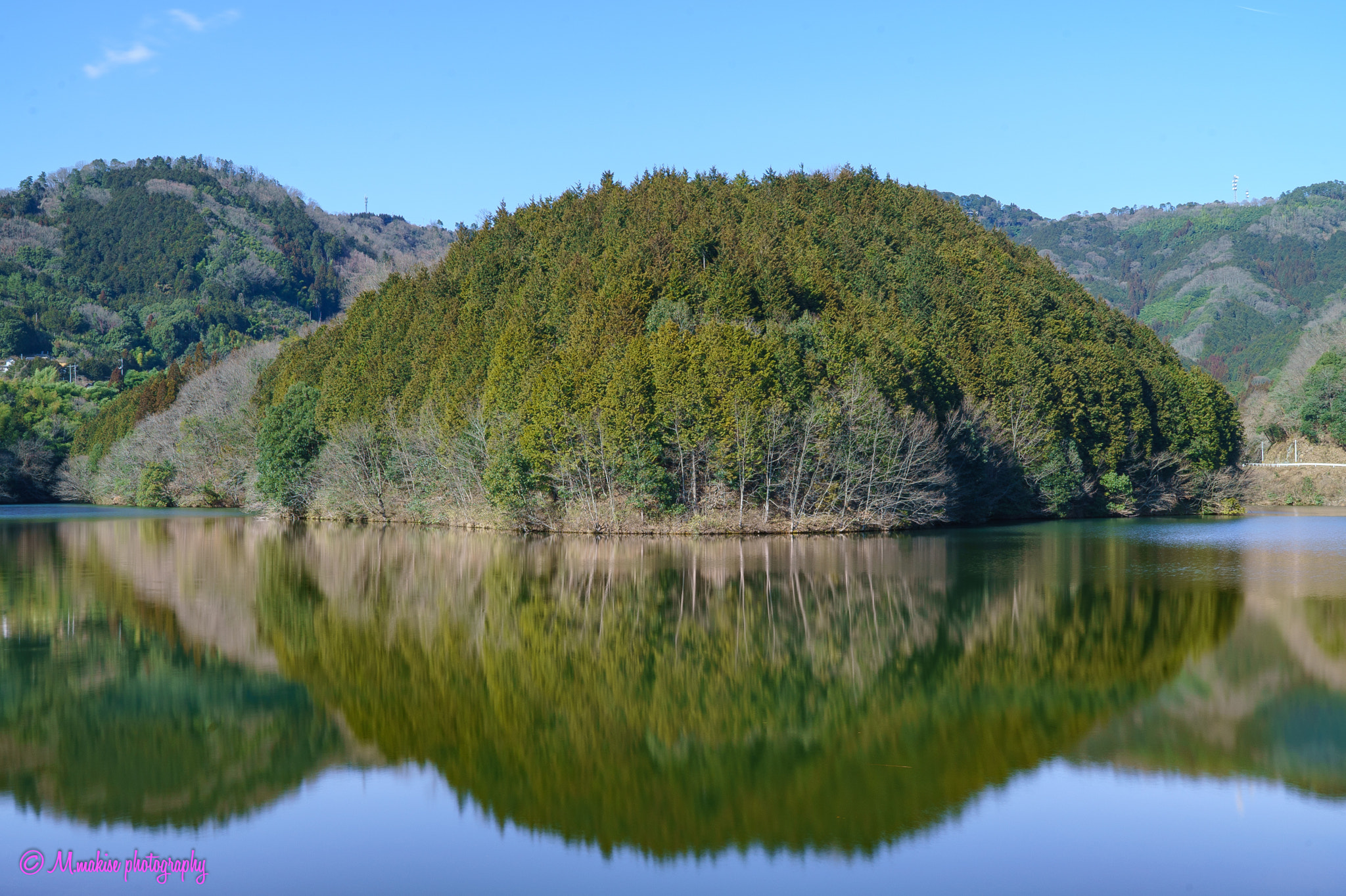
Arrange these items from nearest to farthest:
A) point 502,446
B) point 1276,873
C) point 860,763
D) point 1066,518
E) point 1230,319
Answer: point 1276,873 → point 860,763 → point 502,446 → point 1066,518 → point 1230,319

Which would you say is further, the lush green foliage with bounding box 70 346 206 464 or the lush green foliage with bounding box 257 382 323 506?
the lush green foliage with bounding box 70 346 206 464

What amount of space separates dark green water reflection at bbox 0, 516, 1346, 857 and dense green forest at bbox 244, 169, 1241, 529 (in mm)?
17487

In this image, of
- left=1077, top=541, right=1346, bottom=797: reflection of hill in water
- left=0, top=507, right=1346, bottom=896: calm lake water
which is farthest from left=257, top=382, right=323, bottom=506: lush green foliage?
left=1077, top=541, right=1346, bottom=797: reflection of hill in water

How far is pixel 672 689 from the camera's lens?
1742 centimetres

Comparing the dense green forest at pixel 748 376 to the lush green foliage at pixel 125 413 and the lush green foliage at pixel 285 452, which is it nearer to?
the lush green foliage at pixel 285 452

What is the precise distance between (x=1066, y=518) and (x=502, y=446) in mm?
35553

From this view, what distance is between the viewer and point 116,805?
1209 cm

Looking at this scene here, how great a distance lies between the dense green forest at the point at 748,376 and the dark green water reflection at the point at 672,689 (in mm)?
17487

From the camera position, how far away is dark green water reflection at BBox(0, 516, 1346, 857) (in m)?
12.5

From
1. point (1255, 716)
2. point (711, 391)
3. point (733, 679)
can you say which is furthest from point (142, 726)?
point (711, 391)

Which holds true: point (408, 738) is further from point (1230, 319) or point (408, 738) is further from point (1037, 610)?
point (1230, 319)

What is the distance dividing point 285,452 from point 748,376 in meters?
37.5

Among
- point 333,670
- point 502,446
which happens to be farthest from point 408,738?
point 502,446

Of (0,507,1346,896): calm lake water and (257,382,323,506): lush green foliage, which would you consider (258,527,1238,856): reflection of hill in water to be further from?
(257,382,323,506): lush green foliage
